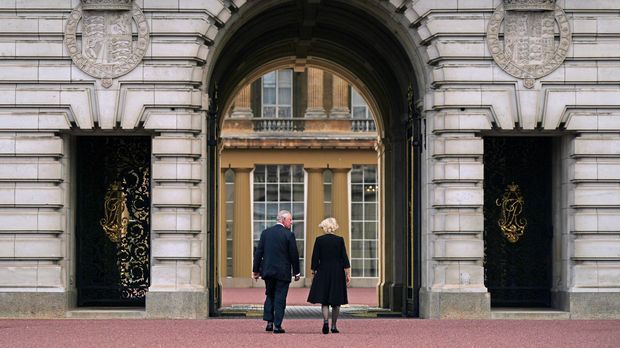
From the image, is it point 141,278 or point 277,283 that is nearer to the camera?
point 277,283

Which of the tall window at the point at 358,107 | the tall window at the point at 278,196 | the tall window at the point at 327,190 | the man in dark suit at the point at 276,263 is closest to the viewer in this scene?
the man in dark suit at the point at 276,263

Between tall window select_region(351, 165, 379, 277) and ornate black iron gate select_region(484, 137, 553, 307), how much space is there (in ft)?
81.1

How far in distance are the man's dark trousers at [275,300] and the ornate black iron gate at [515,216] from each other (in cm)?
593

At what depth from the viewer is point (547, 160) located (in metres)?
27.5

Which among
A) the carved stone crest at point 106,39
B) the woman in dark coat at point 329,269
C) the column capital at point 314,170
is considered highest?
the carved stone crest at point 106,39

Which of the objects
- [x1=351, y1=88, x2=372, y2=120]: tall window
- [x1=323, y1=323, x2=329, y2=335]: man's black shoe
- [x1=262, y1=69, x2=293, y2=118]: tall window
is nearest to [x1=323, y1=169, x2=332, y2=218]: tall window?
[x1=351, y1=88, x2=372, y2=120]: tall window

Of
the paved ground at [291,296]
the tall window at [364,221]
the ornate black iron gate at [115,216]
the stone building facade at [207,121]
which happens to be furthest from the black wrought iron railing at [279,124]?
the stone building facade at [207,121]

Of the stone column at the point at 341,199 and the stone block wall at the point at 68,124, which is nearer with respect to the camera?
the stone block wall at the point at 68,124

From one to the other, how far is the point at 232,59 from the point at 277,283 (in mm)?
8799

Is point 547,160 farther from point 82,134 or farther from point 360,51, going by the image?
point 82,134

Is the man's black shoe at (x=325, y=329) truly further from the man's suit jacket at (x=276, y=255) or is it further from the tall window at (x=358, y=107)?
the tall window at (x=358, y=107)

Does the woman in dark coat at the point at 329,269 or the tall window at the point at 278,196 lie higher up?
the tall window at the point at 278,196

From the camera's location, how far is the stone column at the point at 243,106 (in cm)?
5297

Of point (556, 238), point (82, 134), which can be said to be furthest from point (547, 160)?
point (82, 134)
